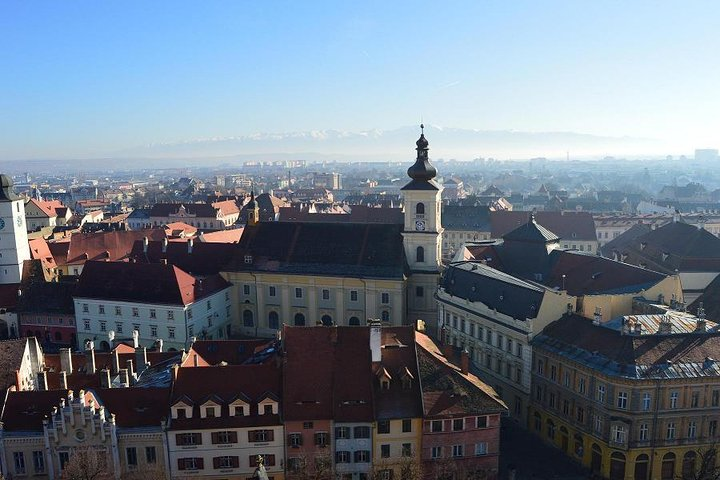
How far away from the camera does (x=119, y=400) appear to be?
46.9 metres

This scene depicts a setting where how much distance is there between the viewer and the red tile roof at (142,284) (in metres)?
80.2

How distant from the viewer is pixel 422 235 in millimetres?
84125

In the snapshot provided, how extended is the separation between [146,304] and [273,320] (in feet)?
57.1

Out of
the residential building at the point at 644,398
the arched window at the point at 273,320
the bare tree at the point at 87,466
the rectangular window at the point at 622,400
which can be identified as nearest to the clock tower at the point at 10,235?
the arched window at the point at 273,320

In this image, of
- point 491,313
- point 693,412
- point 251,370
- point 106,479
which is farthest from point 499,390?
point 106,479

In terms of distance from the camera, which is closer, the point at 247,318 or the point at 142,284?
the point at 142,284

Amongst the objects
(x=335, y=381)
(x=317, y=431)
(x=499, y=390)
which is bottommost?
(x=499, y=390)

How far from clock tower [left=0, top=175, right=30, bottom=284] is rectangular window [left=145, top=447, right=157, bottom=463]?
191 ft

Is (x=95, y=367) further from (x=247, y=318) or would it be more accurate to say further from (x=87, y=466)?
(x=247, y=318)

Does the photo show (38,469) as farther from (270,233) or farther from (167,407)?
(270,233)

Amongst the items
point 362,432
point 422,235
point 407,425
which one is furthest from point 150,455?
point 422,235

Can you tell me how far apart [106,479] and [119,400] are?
542cm

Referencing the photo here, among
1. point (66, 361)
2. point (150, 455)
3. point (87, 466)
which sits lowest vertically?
point (150, 455)

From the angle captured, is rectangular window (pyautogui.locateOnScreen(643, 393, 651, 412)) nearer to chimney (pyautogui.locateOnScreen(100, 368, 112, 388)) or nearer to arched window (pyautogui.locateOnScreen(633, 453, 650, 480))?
arched window (pyautogui.locateOnScreen(633, 453, 650, 480))
